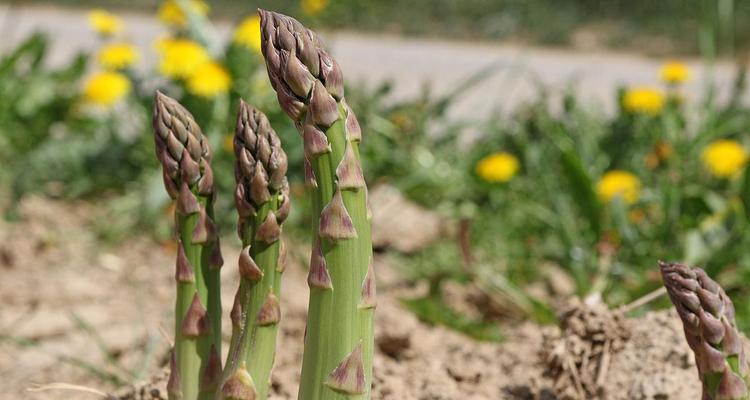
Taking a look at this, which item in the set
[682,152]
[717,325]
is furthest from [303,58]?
[682,152]

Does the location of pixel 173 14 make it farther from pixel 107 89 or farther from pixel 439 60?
pixel 439 60

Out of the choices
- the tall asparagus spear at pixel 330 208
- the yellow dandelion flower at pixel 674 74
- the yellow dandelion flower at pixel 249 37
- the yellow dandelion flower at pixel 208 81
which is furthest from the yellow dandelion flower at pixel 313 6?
the tall asparagus spear at pixel 330 208

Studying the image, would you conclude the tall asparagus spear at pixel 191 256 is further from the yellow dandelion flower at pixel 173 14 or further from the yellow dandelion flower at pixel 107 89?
the yellow dandelion flower at pixel 173 14

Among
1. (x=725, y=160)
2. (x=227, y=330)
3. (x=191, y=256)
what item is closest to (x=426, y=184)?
(x=725, y=160)

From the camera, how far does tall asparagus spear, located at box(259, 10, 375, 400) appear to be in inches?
52.7

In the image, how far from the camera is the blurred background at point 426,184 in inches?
129

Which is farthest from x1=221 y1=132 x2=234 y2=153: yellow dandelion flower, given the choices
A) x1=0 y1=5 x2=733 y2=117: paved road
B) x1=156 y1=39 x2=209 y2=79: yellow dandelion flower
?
x1=0 y1=5 x2=733 y2=117: paved road

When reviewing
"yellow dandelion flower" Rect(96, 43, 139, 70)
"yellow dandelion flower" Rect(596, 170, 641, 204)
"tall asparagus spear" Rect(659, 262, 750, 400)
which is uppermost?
"yellow dandelion flower" Rect(96, 43, 139, 70)

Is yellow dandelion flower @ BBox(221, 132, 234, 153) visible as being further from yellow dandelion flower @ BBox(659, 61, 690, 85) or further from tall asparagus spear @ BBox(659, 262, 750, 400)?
tall asparagus spear @ BBox(659, 262, 750, 400)

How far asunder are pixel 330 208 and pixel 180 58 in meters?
3.08

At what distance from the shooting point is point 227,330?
2428mm

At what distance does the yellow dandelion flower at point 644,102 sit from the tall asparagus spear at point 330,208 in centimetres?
303

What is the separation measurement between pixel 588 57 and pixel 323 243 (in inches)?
378

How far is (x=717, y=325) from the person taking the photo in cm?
141
